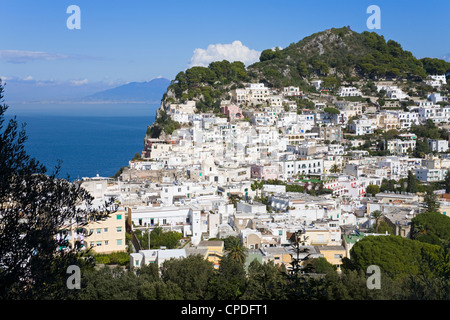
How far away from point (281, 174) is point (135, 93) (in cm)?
11998

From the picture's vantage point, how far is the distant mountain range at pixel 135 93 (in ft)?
453

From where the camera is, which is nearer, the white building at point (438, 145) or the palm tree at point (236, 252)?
the palm tree at point (236, 252)

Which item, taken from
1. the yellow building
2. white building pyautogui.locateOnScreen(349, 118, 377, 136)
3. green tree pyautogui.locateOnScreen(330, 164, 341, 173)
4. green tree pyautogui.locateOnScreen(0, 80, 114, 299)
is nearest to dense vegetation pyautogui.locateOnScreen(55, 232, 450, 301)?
green tree pyautogui.locateOnScreen(0, 80, 114, 299)

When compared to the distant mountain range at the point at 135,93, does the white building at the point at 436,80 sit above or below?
below

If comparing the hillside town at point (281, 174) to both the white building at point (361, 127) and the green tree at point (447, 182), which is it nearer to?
the white building at point (361, 127)

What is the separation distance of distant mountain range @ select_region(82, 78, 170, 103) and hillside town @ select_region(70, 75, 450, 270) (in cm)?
9487

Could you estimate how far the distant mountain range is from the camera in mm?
138125

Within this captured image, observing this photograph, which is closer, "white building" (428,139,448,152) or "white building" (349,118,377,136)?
"white building" (428,139,448,152)

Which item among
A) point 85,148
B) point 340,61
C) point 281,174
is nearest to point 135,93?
point 85,148

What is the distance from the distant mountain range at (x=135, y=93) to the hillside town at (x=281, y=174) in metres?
94.9

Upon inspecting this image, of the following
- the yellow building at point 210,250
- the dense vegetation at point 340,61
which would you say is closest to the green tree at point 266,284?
the yellow building at point 210,250

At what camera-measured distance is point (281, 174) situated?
29.4m

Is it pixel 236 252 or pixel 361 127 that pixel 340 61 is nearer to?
pixel 361 127

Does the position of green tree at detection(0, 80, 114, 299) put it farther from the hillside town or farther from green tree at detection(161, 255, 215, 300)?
green tree at detection(161, 255, 215, 300)
